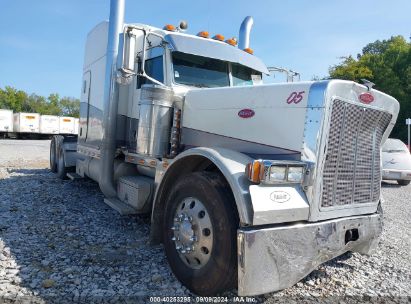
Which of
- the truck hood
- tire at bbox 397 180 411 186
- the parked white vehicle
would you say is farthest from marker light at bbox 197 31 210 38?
tire at bbox 397 180 411 186

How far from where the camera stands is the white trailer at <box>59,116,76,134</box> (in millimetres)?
35344

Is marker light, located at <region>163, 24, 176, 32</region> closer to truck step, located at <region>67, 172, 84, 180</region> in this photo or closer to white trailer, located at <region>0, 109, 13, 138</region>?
truck step, located at <region>67, 172, 84, 180</region>

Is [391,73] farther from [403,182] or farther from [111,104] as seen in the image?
[111,104]

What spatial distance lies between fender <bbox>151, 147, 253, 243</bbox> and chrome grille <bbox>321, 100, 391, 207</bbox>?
771 mm

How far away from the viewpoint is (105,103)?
18.9 feet

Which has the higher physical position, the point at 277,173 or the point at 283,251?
the point at 277,173

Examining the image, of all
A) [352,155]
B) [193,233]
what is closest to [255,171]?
[193,233]

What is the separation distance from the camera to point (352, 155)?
3496 mm

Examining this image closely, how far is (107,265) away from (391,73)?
111 ft

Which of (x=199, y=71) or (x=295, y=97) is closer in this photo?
(x=295, y=97)

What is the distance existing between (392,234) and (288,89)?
12.7 feet

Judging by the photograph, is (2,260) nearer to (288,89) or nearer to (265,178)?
(265,178)

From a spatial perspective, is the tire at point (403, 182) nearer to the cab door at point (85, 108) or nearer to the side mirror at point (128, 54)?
the cab door at point (85, 108)

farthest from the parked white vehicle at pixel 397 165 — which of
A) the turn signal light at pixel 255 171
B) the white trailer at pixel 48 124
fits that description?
the white trailer at pixel 48 124
